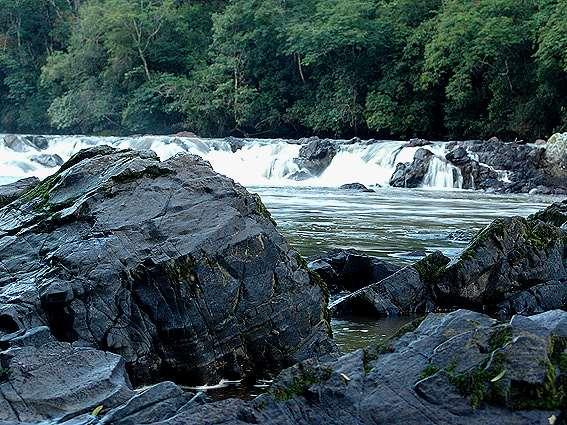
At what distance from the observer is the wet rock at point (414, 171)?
94.1 ft

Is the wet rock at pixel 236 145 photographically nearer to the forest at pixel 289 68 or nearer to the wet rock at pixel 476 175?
the forest at pixel 289 68

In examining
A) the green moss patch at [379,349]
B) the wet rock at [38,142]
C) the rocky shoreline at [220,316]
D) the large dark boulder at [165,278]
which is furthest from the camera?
the wet rock at [38,142]

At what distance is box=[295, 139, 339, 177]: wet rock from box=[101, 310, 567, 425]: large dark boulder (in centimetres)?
2707

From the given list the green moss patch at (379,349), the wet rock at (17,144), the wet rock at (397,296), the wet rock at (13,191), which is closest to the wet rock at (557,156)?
the wet rock at (397,296)

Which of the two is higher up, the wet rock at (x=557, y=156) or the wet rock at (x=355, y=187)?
the wet rock at (x=557, y=156)

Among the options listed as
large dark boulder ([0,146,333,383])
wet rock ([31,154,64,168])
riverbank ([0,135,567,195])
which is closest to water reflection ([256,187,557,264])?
riverbank ([0,135,567,195])

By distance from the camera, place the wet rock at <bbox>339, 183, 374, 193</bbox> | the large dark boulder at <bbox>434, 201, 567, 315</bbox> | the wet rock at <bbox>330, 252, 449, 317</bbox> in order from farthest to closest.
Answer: the wet rock at <bbox>339, 183, 374, 193</bbox> → the large dark boulder at <bbox>434, 201, 567, 315</bbox> → the wet rock at <bbox>330, 252, 449, 317</bbox>

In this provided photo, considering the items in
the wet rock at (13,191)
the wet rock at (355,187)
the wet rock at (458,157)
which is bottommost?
the wet rock at (355,187)

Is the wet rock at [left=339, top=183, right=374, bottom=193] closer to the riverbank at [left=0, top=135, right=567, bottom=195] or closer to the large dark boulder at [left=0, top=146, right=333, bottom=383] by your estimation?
the riverbank at [left=0, top=135, right=567, bottom=195]

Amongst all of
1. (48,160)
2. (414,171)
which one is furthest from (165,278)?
(48,160)

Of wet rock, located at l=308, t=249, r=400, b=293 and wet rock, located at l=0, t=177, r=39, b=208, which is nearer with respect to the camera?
wet rock, located at l=0, t=177, r=39, b=208

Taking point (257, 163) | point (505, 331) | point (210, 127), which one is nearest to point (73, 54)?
point (210, 127)

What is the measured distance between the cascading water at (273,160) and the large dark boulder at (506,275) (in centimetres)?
1915

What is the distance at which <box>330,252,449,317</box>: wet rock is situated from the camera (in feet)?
29.2
